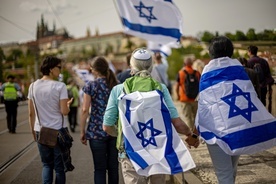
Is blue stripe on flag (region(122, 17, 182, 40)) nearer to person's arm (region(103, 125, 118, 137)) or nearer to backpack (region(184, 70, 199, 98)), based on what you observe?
backpack (region(184, 70, 199, 98))

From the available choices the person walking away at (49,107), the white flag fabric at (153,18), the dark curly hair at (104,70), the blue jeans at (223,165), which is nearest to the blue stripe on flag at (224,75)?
the blue jeans at (223,165)

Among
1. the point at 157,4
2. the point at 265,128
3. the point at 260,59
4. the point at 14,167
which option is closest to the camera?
the point at 265,128

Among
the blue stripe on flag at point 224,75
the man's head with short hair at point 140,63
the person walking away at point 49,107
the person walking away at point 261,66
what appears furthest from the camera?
the person walking away at point 261,66

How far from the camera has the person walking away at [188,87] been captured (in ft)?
28.4

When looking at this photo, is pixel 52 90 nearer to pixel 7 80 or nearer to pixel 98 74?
pixel 98 74

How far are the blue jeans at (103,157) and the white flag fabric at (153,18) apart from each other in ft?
13.1

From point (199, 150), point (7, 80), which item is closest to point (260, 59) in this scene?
point (199, 150)

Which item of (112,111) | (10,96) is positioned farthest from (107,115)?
(10,96)

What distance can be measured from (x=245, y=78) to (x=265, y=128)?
1.65ft

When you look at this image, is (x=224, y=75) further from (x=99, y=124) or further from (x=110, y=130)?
(x=99, y=124)

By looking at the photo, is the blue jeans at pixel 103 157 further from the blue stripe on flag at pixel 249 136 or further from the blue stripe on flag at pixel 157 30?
the blue stripe on flag at pixel 157 30

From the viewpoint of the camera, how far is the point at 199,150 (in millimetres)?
7496

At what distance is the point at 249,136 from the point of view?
3660 mm

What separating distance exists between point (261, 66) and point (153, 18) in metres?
2.53
